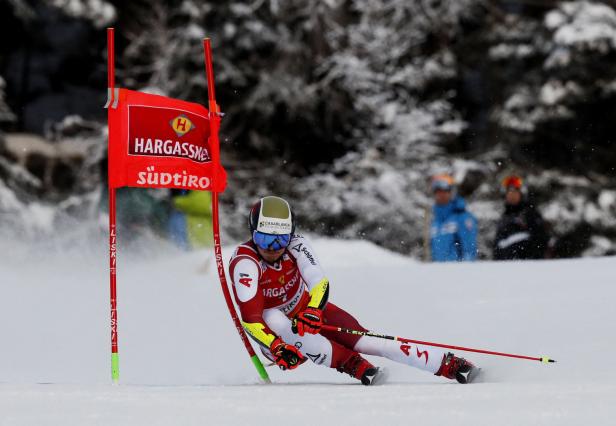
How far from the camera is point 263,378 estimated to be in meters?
5.92

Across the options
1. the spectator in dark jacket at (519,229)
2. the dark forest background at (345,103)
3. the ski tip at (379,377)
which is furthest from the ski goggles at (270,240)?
the dark forest background at (345,103)

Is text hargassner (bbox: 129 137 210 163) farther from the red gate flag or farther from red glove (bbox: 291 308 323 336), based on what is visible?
red glove (bbox: 291 308 323 336)

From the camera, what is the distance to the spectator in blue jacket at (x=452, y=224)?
31.7 feet

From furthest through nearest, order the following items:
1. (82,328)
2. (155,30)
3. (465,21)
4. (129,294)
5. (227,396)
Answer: (465,21)
(155,30)
(129,294)
(82,328)
(227,396)

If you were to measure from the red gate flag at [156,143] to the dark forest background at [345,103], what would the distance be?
965 centimetres

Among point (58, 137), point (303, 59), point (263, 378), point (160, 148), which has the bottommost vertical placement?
point (263, 378)

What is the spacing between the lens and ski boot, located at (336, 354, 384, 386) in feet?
18.2

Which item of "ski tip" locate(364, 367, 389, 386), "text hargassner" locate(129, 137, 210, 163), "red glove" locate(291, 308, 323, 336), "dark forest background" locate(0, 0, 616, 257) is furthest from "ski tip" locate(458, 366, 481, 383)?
"dark forest background" locate(0, 0, 616, 257)

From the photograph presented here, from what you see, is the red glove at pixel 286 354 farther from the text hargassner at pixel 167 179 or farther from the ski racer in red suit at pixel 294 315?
the text hargassner at pixel 167 179

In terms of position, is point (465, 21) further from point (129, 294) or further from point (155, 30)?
point (129, 294)

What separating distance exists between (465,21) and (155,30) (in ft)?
21.4

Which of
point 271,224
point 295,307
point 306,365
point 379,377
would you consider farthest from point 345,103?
point 379,377

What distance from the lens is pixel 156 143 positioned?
19.4 ft

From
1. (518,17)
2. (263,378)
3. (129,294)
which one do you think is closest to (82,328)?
(129,294)
